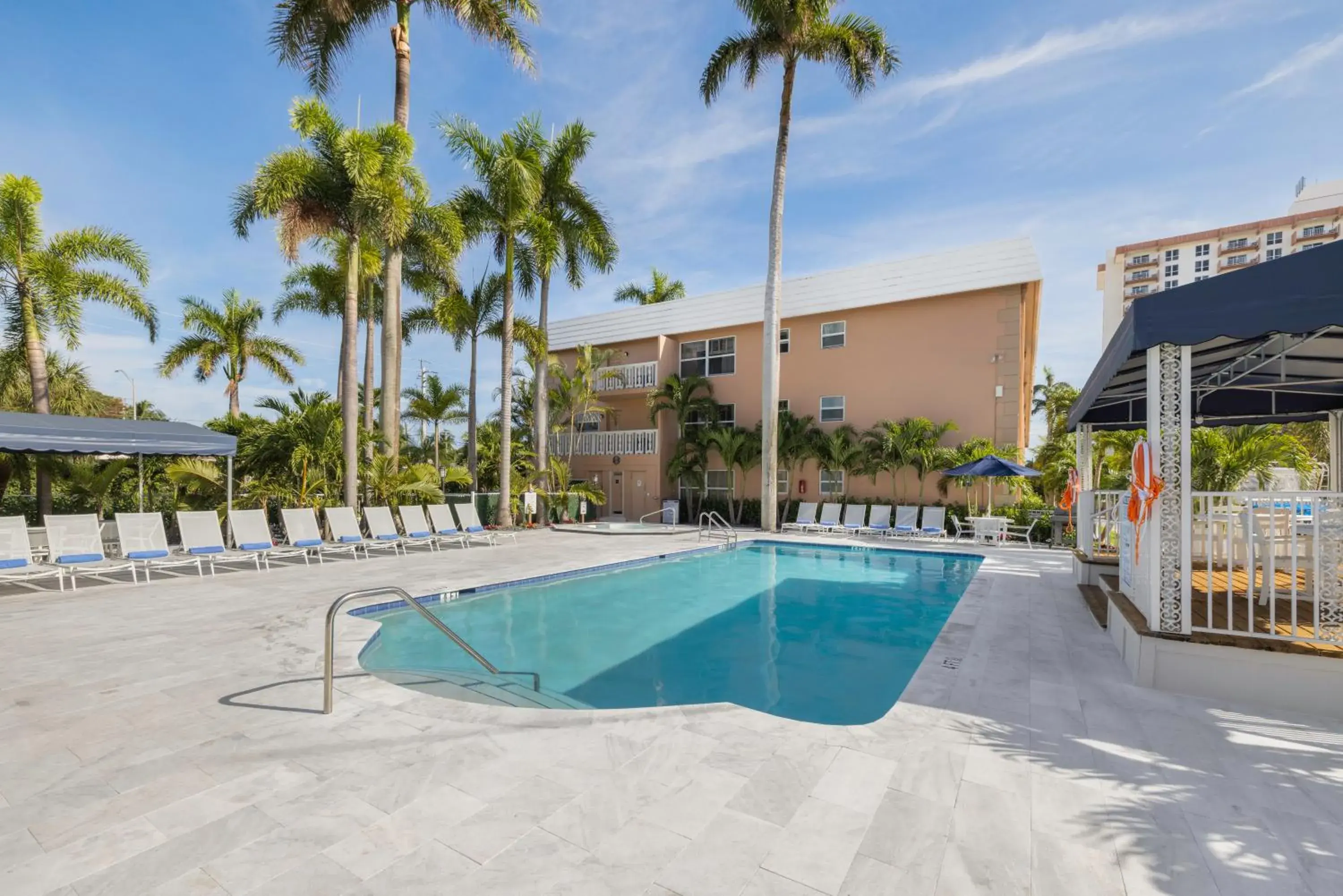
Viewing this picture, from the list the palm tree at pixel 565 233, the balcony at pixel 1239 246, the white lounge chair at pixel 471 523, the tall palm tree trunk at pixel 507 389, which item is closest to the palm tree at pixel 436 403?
the palm tree at pixel 565 233

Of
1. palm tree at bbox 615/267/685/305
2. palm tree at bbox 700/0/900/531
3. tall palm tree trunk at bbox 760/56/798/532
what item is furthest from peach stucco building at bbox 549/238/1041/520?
palm tree at bbox 615/267/685/305

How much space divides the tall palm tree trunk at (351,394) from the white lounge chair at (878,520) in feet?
41.8

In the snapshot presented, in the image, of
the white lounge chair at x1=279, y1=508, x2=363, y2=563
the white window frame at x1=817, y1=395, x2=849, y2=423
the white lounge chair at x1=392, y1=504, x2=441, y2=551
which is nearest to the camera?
the white lounge chair at x1=279, y1=508, x2=363, y2=563

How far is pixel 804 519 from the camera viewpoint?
18.2 m

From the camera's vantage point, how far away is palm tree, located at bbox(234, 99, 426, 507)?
40.9 ft

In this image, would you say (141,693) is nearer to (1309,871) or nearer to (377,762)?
(377,762)

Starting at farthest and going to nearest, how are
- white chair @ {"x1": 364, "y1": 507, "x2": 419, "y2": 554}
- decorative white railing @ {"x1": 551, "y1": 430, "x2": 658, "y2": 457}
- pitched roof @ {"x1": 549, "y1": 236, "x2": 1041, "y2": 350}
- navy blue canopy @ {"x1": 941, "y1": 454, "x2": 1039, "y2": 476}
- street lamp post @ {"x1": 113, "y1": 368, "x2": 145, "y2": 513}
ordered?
decorative white railing @ {"x1": 551, "y1": 430, "x2": 658, "y2": 457} → pitched roof @ {"x1": 549, "y1": 236, "x2": 1041, "y2": 350} → navy blue canopy @ {"x1": 941, "y1": 454, "x2": 1039, "y2": 476} → white chair @ {"x1": 364, "y1": 507, "x2": 419, "y2": 554} → street lamp post @ {"x1": 113, "y1": 368, "x2": 145, "y2": 513}

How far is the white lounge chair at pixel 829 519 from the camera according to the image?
1700 centimetres

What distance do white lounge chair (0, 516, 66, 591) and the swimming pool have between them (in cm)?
455

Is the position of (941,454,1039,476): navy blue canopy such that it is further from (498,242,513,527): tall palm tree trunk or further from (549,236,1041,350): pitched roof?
(498,242,513,527): tall palm tree trunk

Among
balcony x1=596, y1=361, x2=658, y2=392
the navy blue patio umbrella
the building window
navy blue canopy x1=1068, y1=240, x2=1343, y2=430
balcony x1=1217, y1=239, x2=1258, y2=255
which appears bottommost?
the navy blue patio umbrella

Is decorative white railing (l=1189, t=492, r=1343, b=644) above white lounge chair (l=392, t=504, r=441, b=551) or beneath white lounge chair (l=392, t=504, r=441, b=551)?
above

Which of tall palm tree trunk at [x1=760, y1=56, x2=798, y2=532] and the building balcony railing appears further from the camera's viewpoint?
the building balcony railing

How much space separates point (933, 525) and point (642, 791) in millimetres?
14684
